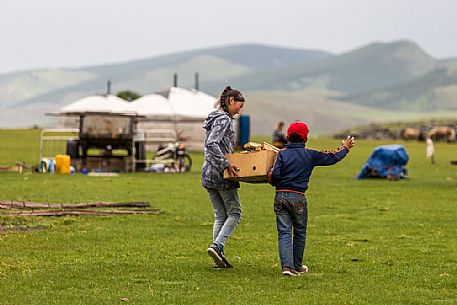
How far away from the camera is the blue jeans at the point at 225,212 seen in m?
11.0

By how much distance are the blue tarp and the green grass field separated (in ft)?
28.8

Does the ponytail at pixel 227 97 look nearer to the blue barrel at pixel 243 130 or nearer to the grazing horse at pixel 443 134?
the blue barrel at pixel 243 130

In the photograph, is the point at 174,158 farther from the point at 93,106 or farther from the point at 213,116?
the point at 93,106

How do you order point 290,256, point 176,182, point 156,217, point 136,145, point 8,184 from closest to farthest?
point 290,256 → point 156,217 → point 8,184 → point 176,182 → point 136,145

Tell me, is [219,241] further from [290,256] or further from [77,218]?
[77,218]

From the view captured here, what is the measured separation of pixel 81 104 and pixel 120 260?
187 ft

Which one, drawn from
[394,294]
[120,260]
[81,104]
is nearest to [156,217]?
[120,260]

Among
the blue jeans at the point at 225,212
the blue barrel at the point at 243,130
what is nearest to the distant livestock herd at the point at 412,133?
the blue barrel at the point at 243,130

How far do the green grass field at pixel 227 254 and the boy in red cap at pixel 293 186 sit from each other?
0.29 meters

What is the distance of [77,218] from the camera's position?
53.3 feet

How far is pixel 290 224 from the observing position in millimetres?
10750

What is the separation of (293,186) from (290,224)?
42 cm

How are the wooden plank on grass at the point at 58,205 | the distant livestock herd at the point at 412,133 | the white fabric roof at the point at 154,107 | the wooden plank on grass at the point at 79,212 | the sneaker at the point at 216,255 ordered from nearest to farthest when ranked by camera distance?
the sneaker at the point at 216,255 < the wooden plank on grass at the point at 79,212 < the wooden plank on grass at the point at 58,205 < the white fabric roof at the point at 154,107 < the distant livestock herd at the point at 412,133

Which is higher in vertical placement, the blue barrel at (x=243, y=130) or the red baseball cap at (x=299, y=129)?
the red baseball cap at (x=299, y=129)
